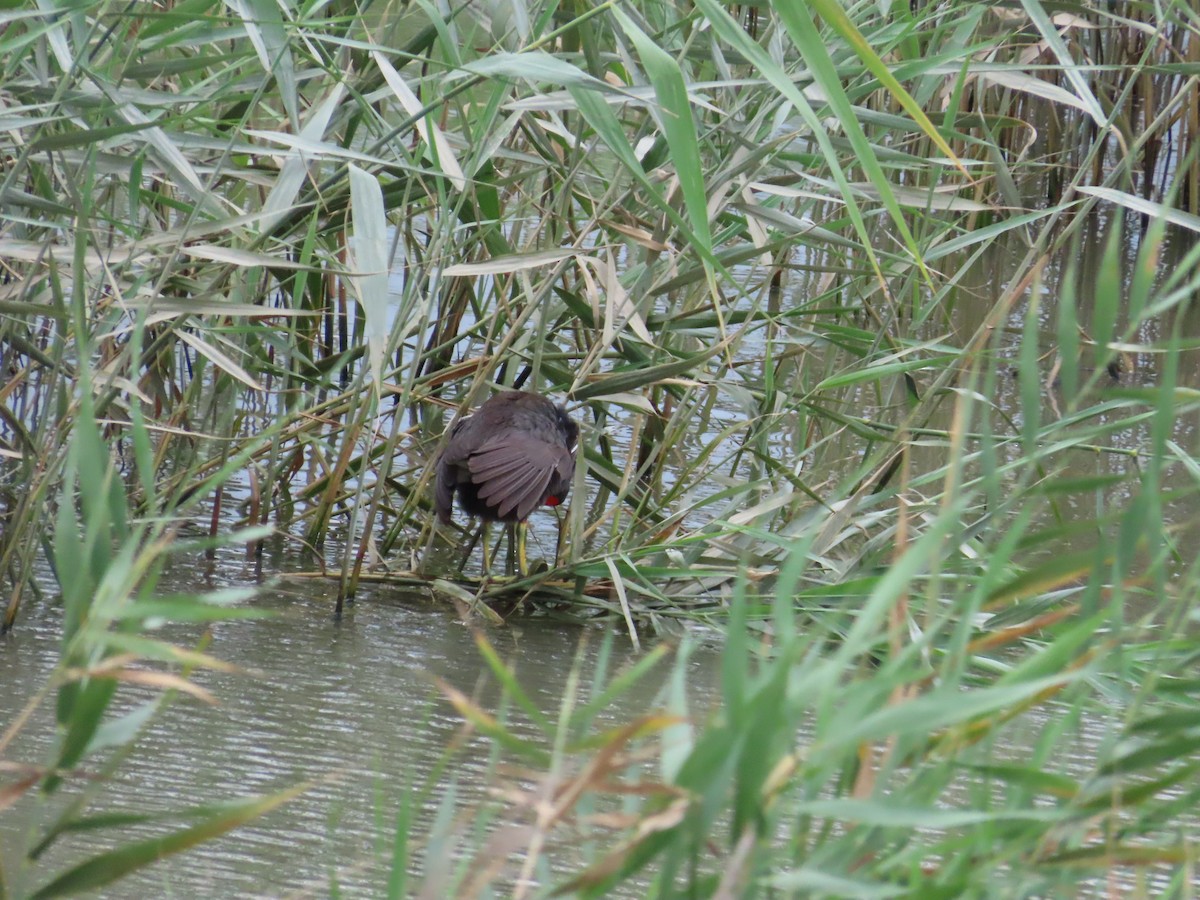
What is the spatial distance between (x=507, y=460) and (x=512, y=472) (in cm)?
3

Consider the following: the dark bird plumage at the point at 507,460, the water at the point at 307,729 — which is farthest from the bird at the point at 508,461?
the water at the point at 307,729

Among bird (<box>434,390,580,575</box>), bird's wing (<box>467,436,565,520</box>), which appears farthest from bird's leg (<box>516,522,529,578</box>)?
bird's wing (<box>467,436,565,520</box>)

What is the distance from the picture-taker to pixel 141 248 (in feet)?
8.30

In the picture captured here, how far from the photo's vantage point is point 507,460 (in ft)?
9.75

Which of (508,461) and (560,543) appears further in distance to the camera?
(560,543)

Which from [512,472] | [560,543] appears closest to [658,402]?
[560,543]

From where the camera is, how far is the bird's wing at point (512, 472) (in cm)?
298

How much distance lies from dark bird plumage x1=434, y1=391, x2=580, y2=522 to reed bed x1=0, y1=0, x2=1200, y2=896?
77mm

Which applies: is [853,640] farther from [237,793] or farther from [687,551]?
[687,551]

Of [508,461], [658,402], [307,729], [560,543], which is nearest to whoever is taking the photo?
[307,729]

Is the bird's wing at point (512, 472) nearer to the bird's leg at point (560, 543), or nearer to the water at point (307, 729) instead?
the bird's leg at point (560, 543)

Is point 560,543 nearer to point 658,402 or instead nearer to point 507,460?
point 507,460

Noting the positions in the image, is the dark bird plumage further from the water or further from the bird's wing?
the water

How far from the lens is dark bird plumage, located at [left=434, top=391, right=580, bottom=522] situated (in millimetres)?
3000
